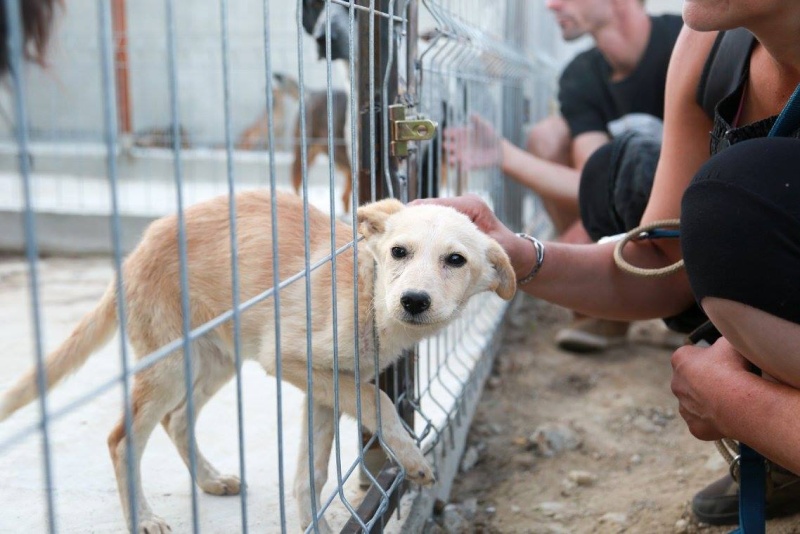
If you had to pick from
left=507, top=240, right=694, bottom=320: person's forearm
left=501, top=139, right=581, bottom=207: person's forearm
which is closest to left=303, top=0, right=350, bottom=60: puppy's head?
left=507, top=240, right=694, bottom=320: person's forearm

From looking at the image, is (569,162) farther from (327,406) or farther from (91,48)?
(91,48)

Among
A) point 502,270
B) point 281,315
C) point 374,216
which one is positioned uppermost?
point 374,216

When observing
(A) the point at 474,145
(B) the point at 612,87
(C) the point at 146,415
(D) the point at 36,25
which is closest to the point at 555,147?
(B) the point at 612,87

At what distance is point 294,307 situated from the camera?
1.95 m

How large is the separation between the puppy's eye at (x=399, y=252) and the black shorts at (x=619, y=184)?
1.13m

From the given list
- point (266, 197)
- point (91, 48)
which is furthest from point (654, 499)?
point (91, 48)

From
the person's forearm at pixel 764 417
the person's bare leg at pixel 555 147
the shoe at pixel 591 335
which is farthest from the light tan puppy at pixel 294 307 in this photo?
the person's bare leg at pixel 555 147

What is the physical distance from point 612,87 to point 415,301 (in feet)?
10.1

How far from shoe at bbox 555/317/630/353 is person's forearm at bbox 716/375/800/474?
2210mm

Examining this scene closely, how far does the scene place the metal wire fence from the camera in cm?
102

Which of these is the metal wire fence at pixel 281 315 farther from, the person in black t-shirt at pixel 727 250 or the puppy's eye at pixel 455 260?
Answer: the person in black t-shirt at pixel 727 250

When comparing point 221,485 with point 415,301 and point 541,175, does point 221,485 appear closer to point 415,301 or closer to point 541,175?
point 415,301

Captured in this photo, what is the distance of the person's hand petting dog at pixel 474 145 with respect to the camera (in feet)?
8.86

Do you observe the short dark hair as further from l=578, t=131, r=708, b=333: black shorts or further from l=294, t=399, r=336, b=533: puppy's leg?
l=578, t=131, r=708, b=333: black shorts
